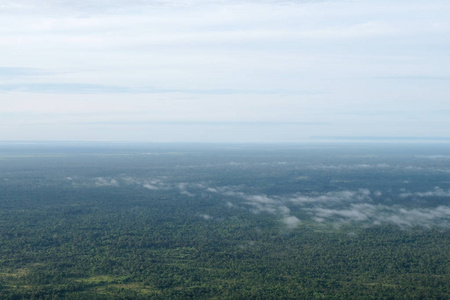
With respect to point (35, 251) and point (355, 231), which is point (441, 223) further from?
point (35, 251)

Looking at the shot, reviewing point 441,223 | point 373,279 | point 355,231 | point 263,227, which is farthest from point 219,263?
point 441,223

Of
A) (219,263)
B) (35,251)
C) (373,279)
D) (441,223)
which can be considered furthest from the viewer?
(441,223)

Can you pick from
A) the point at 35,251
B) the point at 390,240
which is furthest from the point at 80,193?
the point at 390,240

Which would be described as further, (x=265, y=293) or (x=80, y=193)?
(x=80, y=193)

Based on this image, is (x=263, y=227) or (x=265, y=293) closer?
(x=265, y=293)

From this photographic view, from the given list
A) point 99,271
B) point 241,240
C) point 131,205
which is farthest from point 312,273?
point 131,205

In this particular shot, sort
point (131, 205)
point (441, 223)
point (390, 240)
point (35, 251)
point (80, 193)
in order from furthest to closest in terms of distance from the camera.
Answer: point (80, 193) < point (131, 205) < point (441, 223) < point (390, 240) < point (35, 251)

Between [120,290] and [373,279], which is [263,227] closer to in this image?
[373,279]

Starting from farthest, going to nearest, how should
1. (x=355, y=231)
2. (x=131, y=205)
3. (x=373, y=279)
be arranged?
(x=131, y=205)
(x=355, y=231)
(x=373, y=279)

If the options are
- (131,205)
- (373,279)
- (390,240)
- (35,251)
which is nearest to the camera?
(373,279)
